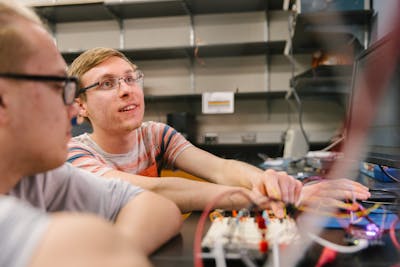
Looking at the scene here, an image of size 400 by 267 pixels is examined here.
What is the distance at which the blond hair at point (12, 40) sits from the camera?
50 centimetres

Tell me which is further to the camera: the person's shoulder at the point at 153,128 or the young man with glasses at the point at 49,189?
the person's shoulder at the point at 153,128

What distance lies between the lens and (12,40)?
511 millimetres

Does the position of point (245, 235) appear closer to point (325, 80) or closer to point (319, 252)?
point (319, 252)

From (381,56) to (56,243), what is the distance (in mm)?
985

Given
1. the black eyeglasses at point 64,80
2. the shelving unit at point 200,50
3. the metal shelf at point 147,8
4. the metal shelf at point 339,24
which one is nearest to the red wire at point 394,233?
the black eyeglasses at point 64,80

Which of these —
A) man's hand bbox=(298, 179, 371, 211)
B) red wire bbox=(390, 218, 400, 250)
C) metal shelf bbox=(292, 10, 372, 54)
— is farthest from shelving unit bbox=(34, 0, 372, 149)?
red wire bbox=(390, 218, 400, 250)

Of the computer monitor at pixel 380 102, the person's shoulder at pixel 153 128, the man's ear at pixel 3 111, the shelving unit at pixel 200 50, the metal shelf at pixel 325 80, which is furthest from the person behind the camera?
the shelving unit at pixel 200 50

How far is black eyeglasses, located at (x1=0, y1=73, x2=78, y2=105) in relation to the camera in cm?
51

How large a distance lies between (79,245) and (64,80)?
38cm

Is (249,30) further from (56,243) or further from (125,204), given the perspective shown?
(56,243)

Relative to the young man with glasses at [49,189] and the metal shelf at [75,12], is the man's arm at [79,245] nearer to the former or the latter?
the young man with glasses at [49,189]

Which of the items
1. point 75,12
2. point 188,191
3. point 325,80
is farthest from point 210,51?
point 188,191

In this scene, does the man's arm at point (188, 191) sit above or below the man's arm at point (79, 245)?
below

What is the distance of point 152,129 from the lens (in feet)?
5.08
